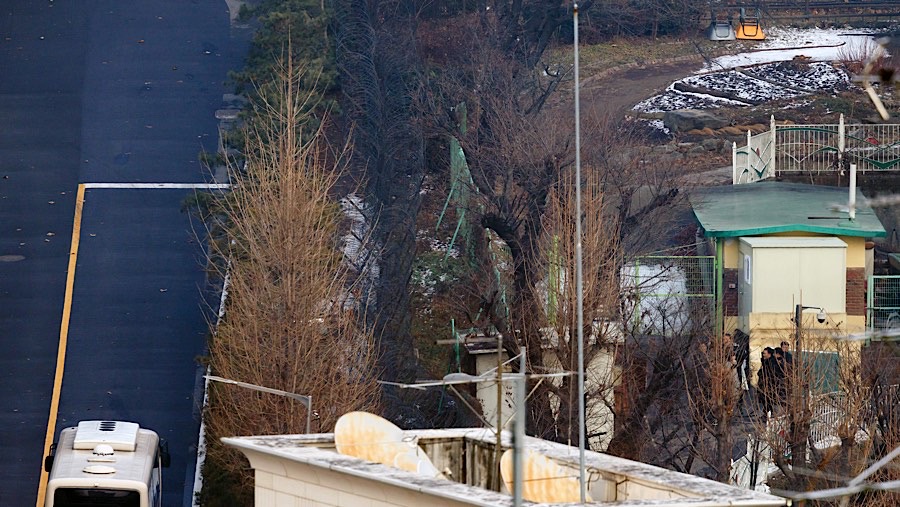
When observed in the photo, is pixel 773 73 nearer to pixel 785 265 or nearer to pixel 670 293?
pixel 785 265

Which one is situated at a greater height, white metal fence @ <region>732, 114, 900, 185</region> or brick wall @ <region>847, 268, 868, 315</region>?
white metal fence @ <region>732, 114, 900, 185</region>

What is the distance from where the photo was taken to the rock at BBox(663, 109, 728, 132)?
57781mm

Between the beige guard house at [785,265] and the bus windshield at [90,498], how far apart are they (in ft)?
48.4

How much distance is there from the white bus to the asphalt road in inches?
102

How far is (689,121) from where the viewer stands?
57969 millimetres

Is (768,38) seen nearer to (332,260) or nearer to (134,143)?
(134,143)

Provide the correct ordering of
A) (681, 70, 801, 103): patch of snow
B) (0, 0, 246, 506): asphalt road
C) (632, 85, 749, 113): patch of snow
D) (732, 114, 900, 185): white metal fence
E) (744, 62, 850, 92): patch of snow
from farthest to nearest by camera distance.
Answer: (744, 62, 850, 92): patch of snow
(681, 70, 801, 103): patch of snow
(632, 85, 749, 113): patch of snow
(732, 114, 900, 185): white metal fence
(0, 0, 246, 506): asphalt road

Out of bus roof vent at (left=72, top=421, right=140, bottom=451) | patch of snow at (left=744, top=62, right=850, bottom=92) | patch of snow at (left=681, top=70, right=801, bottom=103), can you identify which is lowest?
bus roof vent at (left=72, top=421, right=140, bottom=451)

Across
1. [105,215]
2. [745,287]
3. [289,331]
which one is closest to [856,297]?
[745,287]

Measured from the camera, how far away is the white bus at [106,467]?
26984mm

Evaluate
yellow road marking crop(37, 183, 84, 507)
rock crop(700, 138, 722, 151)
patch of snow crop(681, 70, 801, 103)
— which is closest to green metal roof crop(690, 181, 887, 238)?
rock crop(700, 138, 722, 151)

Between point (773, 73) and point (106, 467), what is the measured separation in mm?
43263

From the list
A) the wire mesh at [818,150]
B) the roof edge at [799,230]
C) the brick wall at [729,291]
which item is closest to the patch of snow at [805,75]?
the wire mesh at [818,150]

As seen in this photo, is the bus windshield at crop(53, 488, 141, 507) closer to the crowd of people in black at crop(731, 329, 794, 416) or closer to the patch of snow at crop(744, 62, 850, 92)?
the crowd of people in black at crop(731, 329, 794, 416)
